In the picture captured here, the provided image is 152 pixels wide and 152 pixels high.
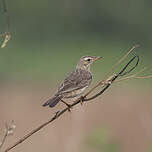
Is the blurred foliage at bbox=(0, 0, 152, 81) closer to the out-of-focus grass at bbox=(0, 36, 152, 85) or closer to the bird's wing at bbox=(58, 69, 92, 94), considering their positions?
the out-of-focus grass at bbox=(0, 36, 152, 85)

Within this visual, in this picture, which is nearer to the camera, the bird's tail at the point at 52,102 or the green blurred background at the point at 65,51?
the bird's tail at the point at 52,102

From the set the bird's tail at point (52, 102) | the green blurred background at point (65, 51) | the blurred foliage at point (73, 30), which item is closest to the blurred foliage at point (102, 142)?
the bird's tail at point (52, 102)

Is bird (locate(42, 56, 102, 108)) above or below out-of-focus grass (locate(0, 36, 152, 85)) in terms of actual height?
below

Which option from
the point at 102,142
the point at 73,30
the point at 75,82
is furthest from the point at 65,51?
the point at 75,82

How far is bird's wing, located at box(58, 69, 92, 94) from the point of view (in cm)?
813

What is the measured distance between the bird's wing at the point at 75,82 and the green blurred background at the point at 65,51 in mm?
3693

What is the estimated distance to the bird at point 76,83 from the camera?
800cm

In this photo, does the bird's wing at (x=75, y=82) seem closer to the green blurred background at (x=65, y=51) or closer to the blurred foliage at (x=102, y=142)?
the blurred foliage at (x=102, y=142)

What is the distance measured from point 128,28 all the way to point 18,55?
26.3 feet

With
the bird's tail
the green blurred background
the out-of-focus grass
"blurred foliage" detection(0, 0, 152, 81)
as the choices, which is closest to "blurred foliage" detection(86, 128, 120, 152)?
the bird's tail

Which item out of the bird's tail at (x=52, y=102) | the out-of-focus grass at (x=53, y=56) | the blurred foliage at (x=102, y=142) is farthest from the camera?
the out-of-focus grass at (x=53, y=56)

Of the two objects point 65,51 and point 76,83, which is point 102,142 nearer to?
point 76,83

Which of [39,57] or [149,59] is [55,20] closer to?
[39,57]

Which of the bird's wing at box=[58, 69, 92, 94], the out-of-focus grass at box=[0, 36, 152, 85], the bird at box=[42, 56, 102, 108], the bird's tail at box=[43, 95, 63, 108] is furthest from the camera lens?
the out-of-focus grass at box=[0, 36, 152, 85]
